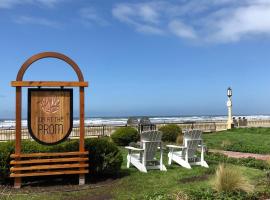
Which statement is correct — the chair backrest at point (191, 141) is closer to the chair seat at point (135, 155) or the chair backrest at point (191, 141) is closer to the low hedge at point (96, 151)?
the chair seat at point (135, 155)

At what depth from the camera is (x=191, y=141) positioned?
11.7 m

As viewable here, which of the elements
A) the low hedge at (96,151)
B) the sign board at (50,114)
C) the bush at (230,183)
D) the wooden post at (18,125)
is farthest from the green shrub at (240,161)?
the wooden post at (18,125)

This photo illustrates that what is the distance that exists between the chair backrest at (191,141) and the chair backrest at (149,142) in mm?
1179

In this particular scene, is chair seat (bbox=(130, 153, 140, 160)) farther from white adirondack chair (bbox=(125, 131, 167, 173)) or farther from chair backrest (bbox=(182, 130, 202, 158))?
A: chair backrest (bbox=(182, 130, 202, 158))

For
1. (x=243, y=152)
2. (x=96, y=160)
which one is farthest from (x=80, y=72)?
(x=243, y=152)

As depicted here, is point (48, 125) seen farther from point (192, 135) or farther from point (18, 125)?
point (192, 135)

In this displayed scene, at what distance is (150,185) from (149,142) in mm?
1885

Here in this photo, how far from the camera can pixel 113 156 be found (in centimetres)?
978

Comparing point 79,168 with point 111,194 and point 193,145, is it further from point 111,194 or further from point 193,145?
point 193,145

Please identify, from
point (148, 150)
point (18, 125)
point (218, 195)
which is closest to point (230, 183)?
point (218, 195)

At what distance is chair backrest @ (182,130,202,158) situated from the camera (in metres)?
11.6

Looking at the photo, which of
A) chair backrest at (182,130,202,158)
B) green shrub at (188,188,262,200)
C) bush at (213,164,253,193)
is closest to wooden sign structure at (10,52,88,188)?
green shrub at (188,188,262,200)

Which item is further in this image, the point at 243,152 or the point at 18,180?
the point at 243,152

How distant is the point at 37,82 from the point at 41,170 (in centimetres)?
183
